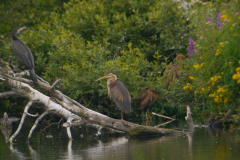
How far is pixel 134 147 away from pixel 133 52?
17.9 ft

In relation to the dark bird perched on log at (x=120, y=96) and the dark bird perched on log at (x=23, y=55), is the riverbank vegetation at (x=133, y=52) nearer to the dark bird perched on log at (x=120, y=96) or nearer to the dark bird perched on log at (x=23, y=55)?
the dark bird perched on log at (x=120, y=96)

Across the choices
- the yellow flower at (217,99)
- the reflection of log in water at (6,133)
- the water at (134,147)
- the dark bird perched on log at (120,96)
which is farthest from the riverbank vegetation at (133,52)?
the reflection of log in water at (6,133)

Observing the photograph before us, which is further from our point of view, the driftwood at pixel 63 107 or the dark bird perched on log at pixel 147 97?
the dark bird perched on log at pixel 147 97

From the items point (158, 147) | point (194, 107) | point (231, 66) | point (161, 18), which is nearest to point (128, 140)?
point (158, 147)

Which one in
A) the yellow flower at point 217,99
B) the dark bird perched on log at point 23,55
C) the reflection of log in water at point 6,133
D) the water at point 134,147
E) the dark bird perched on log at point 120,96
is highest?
the dark bird perched on log at point 23,55

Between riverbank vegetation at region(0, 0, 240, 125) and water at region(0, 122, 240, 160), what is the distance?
36.4 inches

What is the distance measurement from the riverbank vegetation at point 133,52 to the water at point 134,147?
925 mm

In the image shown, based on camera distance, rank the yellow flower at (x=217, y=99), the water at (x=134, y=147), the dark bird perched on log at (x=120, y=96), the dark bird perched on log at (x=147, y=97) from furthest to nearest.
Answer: the dark bird perched on log at (x=147, y=97) < the dark bird perched on log at (x=120, y=96) < the yellow flower at (x=217, y=99) < the water at (x=134, y=147)

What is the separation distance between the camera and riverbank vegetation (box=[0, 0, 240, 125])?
7.71m

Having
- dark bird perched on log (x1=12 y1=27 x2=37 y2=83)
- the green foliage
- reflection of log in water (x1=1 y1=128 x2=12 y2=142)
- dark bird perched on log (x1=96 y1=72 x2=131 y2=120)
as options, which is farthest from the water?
dark bird perched on log (x1=12 y1=27 x2=37 y2=83)

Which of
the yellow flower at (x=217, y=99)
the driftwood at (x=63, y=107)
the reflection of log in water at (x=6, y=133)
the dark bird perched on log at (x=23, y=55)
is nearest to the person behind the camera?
the yellow flower at (x=217, y=99)

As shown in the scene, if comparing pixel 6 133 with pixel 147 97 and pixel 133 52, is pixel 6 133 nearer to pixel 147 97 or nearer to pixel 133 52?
pixel 147 97

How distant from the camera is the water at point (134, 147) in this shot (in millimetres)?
5617

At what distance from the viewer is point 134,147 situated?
21.6 feet
